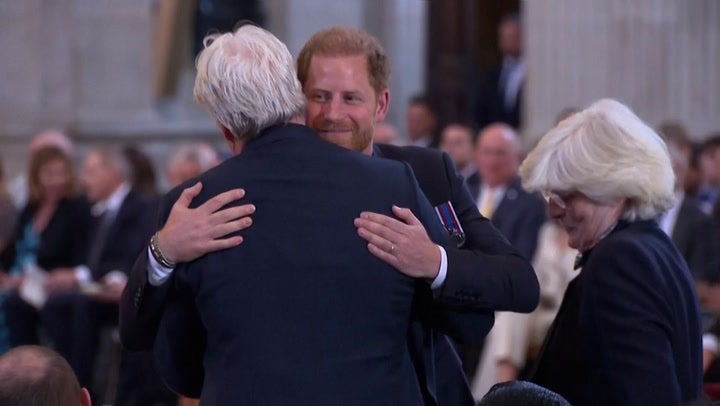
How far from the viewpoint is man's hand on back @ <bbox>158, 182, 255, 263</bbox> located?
9.98ft

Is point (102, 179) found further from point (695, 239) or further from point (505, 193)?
point (695, 239)

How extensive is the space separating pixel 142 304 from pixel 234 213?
30cm

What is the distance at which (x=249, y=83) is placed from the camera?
3031 millimetres

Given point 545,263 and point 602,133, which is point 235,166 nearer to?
point 602,133

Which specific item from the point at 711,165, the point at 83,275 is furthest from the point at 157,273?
the point at 711,165

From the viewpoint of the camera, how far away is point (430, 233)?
315 centimetres

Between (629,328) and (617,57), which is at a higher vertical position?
(629,328)

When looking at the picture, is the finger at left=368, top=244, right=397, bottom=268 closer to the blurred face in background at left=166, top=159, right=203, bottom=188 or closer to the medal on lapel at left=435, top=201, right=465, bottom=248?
the medal on lapel at left=435, top=201, right=465, bottom=248

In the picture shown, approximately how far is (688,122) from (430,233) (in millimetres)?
7378

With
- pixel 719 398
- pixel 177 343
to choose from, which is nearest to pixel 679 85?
pixel 719 398

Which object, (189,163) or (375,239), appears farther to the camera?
(189,163)

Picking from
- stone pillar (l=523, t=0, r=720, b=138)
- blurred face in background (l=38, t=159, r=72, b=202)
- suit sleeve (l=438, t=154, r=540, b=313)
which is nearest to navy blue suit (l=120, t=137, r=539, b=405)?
suit sleeve (l=438, t=154, r=540, b=313)

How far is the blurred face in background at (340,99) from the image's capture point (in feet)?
10.8

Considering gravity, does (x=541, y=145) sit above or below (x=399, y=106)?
above
